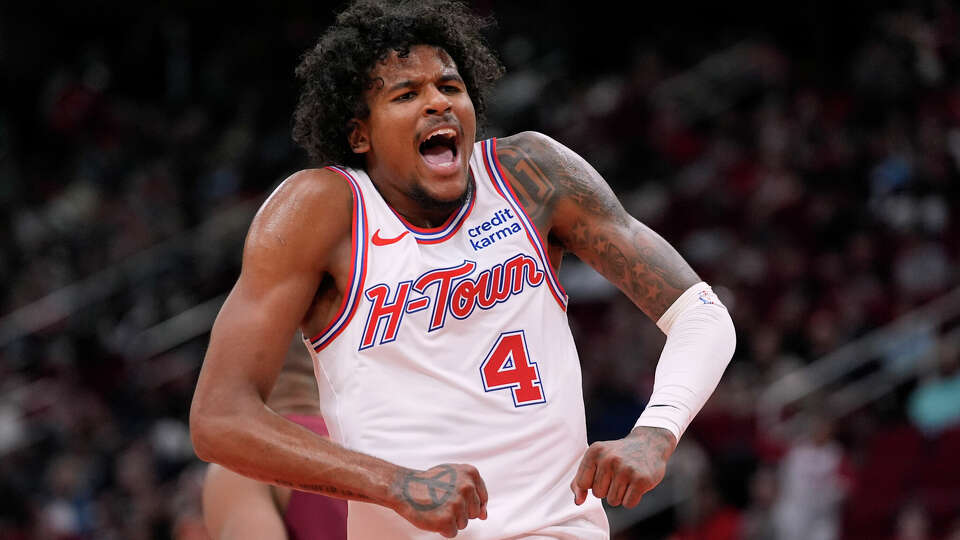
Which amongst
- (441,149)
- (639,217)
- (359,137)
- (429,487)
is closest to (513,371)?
(429,487)

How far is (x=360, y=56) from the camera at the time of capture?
3.44 m

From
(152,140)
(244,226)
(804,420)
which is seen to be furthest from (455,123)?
(152,140)

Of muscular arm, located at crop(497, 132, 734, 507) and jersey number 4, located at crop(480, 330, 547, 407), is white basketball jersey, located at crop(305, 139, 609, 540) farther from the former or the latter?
muscular arm, located at crop(497, 132, 734, 507)

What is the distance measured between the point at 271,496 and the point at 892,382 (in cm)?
621

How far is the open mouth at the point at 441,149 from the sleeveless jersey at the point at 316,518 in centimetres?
126

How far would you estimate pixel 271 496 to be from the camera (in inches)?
163

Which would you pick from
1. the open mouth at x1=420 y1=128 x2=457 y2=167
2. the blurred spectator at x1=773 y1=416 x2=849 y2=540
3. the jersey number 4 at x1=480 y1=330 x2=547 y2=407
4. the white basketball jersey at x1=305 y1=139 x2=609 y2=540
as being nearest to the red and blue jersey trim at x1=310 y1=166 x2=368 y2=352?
the white basketball jersey at x1=305 y1=139 x2=609 y2=540

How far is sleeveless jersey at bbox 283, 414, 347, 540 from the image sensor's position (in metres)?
4.05

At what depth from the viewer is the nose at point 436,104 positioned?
333cm

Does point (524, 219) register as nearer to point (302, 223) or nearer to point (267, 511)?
point (302, 223)

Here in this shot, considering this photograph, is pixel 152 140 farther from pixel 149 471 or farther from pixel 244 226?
pixel 149 471

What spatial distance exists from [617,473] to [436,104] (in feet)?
3.55

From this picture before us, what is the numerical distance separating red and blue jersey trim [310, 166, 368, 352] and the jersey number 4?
367mm

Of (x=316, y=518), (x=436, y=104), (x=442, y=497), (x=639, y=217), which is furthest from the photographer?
(x=639, y=217)
